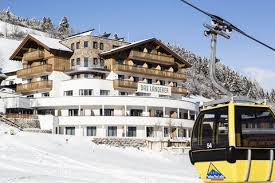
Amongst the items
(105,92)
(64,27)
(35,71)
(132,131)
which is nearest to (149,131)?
(132,131)

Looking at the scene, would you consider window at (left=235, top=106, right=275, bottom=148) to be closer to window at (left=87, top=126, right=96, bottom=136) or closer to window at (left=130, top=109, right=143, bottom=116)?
window at (left=87, top=126, right=96, bottom=136)

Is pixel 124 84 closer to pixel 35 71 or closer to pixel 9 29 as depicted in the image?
pixel 35 71

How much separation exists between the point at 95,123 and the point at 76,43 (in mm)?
16412

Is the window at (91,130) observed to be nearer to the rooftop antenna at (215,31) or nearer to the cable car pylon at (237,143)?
the cable car pylon at (237,143)

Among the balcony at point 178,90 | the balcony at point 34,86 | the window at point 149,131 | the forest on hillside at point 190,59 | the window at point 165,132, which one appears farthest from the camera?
the forest on hillside at point 190,59

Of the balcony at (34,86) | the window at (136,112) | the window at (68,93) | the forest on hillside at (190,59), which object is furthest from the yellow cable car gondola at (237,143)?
the forest on hillside at (190,59)

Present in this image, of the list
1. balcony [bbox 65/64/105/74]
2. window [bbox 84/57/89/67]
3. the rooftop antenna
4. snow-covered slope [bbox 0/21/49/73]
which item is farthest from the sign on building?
the rooftop antenna

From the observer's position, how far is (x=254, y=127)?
12648 mm

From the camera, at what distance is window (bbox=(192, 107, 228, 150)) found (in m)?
12.6

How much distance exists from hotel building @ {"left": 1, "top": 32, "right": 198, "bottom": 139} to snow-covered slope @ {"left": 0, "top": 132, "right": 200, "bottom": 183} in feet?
31.9

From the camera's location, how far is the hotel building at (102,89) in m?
57.8

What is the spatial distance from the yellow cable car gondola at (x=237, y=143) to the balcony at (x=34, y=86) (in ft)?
173

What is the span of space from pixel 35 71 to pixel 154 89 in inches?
672

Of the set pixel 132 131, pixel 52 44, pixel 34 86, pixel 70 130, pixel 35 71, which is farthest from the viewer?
pixel 52 44
